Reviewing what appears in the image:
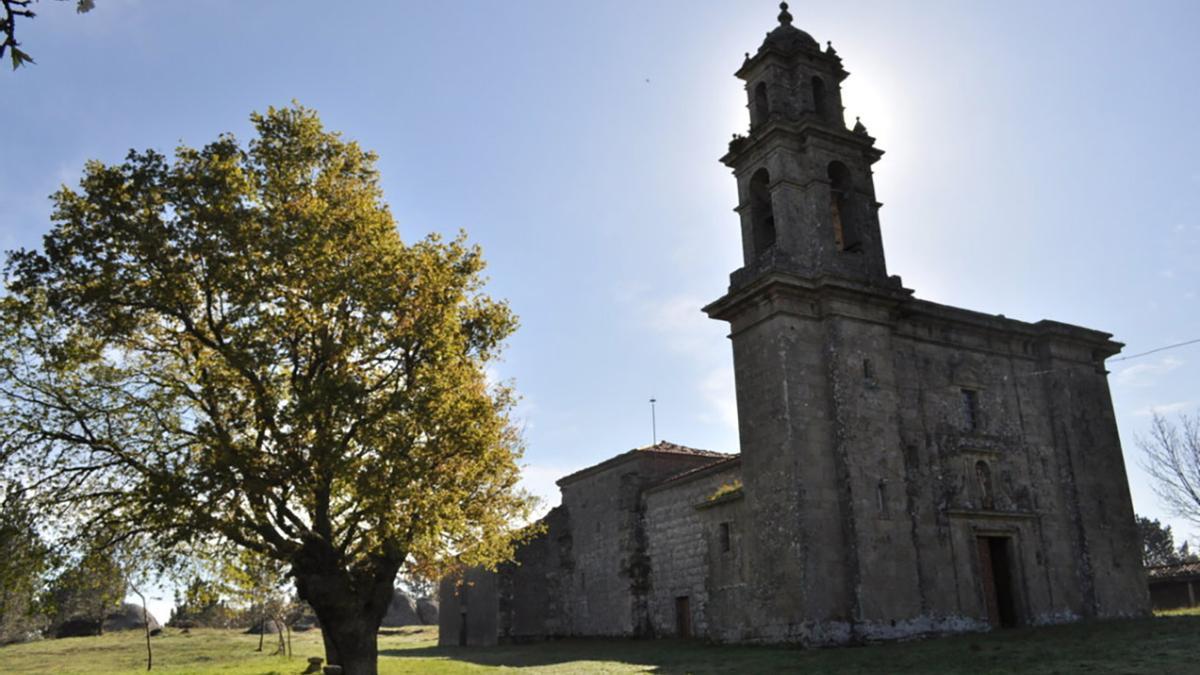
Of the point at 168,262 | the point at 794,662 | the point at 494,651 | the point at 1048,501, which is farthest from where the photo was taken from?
the point at 494,651

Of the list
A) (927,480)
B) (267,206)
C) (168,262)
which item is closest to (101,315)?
(168,262)

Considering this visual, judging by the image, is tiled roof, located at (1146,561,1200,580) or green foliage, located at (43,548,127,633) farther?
tiled roof, located at (1146,561,1200,580)

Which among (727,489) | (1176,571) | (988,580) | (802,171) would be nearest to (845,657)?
(988,580)

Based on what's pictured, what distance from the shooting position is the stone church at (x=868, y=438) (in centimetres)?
2044

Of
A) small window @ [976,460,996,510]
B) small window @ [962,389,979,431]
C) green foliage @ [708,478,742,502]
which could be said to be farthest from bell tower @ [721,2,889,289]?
green foliage @ [708,478,742,502]

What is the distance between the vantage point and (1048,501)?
24391 millimetres

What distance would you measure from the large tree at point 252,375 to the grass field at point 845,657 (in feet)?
22.7

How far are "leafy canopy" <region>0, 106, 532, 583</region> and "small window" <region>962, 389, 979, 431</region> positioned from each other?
14.3 meters

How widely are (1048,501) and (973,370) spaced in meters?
4.27

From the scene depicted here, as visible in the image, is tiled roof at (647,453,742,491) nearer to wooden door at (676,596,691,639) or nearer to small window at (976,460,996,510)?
wooden door at (676,596,691,639)

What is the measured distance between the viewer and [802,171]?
77.9 feet

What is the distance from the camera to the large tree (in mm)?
14633

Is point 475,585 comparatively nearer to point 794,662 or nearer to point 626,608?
point 626,608

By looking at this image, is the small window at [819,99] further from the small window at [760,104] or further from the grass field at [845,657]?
the grass field at [845,657]
